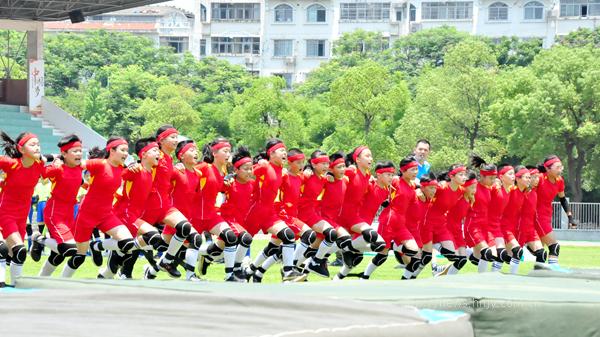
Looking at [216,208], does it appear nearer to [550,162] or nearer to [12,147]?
[12,147]

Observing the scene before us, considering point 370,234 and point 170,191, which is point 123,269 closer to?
point 170,191

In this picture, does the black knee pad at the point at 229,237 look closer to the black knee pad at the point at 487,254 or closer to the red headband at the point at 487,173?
the black knee pad at the point at 487,254

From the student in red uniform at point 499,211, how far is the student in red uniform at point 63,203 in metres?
5.70

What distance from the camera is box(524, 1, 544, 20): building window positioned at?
88.9 meters

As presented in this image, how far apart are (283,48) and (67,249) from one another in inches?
3343

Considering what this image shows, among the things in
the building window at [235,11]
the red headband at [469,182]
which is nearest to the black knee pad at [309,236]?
the red headband at [469,182]

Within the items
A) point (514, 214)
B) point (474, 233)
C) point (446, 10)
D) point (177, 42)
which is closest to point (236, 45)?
point (177, 42)

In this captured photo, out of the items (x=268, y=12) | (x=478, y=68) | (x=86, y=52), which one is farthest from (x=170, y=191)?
(x=268, y=12)

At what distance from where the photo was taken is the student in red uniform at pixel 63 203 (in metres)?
13.1

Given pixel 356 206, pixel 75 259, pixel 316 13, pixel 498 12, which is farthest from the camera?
pixel 316 13

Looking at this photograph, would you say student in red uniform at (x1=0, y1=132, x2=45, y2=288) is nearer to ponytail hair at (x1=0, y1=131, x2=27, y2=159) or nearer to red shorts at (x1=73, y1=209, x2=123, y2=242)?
ponytail hair at (x1=0, y1=131, x2=27, y2=159)

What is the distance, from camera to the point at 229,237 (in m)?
14.3

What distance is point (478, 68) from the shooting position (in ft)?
159

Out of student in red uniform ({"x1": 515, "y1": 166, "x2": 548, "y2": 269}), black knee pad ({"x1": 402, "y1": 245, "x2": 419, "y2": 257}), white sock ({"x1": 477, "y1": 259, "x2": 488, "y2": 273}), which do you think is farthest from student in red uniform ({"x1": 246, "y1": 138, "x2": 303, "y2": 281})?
student in red uniform ({"x1": 515, "y1": 166, "x2": 548, "y2": 269})
